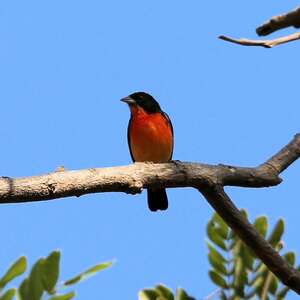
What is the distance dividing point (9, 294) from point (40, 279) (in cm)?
8

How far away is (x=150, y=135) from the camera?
7453 millimetres

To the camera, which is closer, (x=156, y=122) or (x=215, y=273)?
(x=215, y=273)

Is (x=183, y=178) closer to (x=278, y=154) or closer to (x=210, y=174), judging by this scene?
(x=210, y=174)

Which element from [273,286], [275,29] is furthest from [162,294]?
[275,29]

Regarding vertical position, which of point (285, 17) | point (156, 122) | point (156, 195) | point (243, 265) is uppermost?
point (156, 122)

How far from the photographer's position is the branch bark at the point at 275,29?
1568mm

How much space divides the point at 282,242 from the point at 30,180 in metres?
1.47

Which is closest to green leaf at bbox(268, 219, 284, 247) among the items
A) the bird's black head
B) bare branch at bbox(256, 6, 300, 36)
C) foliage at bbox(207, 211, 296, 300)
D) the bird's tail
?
foliage at bbox(207, 211, 296, 300)

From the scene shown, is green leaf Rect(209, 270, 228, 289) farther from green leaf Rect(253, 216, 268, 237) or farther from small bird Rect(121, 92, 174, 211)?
small bird Rect(121, 92, 174, 211)

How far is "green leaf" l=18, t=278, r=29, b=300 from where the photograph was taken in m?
1.52

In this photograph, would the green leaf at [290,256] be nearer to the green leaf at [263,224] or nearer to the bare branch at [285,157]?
the green leaf at [263,224]

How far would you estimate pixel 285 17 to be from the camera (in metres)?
1.58

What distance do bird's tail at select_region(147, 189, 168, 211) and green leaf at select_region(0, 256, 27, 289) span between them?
6132 mm

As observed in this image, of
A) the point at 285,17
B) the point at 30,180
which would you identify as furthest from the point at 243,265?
the point at 30,180
